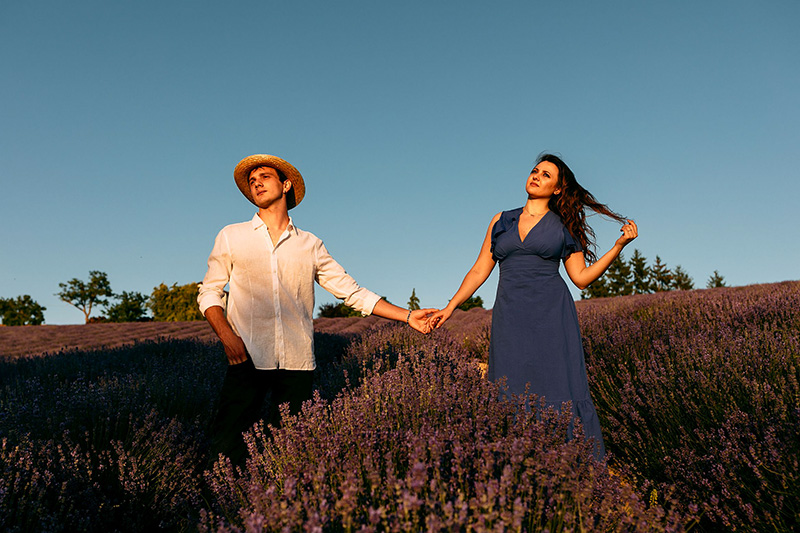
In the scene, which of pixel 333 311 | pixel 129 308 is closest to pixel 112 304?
pixel 129 308

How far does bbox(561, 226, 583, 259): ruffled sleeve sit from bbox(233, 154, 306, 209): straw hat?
1671 millimetres

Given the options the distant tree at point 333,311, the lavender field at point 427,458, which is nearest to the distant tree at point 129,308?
the distant tree at point 333,311

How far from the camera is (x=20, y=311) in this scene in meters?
40.8

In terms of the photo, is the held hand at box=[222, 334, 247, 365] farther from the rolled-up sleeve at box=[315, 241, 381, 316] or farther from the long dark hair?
the long dark hair

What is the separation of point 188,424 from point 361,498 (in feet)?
7.45

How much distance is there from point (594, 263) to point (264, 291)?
79.9 inches

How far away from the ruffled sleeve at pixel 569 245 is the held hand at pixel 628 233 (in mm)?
252

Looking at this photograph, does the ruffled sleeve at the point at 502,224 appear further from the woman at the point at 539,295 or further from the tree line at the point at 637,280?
the tree line at the point at 637,280

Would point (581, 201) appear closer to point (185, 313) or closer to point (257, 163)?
point (257, 163)

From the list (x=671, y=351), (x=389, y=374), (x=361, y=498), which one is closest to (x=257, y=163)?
(x=389, y=374)

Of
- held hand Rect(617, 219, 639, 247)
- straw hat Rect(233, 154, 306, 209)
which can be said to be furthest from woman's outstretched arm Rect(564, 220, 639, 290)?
straw hat Rect(233, 154, 306, 209)

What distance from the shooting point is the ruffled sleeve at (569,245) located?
3.16m

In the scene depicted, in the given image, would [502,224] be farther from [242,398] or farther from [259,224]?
[242,398]

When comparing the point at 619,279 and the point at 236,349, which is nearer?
the point at 236,349
